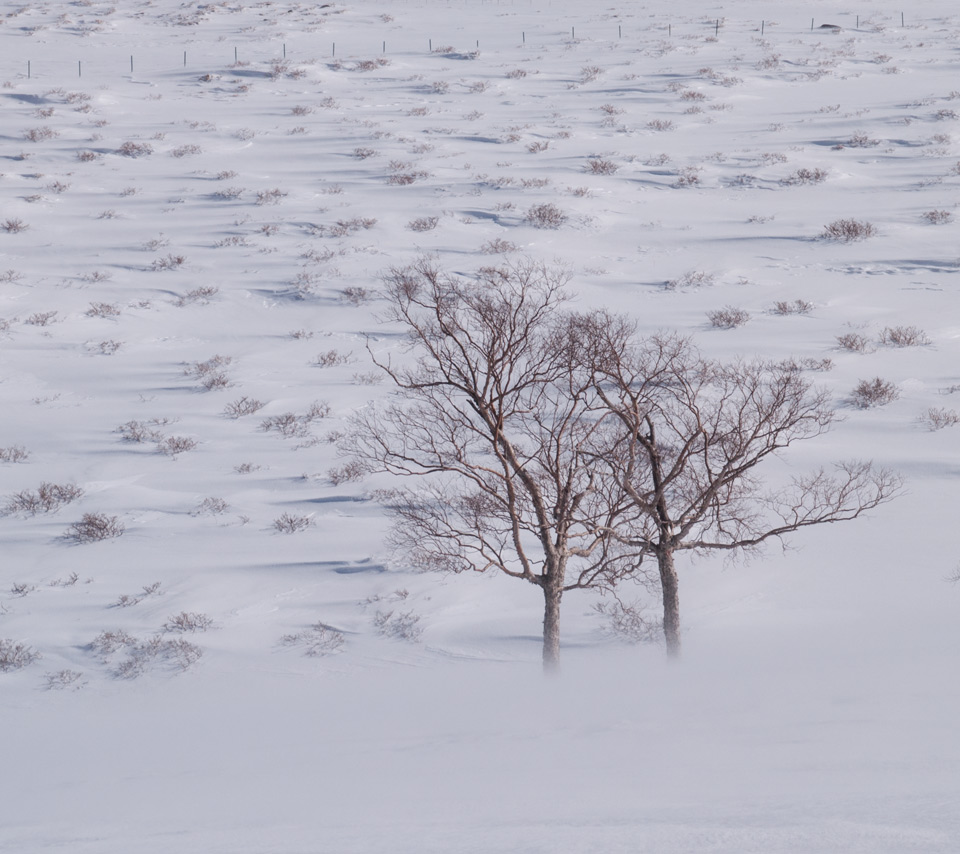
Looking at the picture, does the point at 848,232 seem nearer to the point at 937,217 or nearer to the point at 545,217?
the point at 937,217

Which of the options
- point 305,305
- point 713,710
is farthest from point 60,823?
point 305,305

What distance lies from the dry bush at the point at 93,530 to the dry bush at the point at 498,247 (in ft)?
37.0

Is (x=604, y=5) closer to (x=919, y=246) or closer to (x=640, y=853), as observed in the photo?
(x=919, y=246)

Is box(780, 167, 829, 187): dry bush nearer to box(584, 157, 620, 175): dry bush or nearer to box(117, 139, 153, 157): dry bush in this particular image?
box(584, 157, 620, 175): dry bush

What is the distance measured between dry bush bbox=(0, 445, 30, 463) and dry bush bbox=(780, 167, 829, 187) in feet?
64.5

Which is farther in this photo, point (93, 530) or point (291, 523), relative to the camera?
point (291, 523)

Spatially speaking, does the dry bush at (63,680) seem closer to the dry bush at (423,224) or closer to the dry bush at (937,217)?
the dry bush at (423,224)

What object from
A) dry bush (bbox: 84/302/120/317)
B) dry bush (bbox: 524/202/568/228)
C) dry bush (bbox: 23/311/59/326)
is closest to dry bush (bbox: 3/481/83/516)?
dry bush (bbox: 23/311/59/326)

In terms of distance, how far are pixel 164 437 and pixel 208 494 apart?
2.12m

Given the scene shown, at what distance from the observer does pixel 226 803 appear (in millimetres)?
3205

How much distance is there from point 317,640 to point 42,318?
39.3ft

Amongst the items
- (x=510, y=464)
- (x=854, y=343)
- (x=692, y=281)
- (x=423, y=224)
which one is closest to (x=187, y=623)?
(x=510, y=464)

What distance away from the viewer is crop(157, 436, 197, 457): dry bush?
13906 mm

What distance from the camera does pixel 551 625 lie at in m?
7.57
